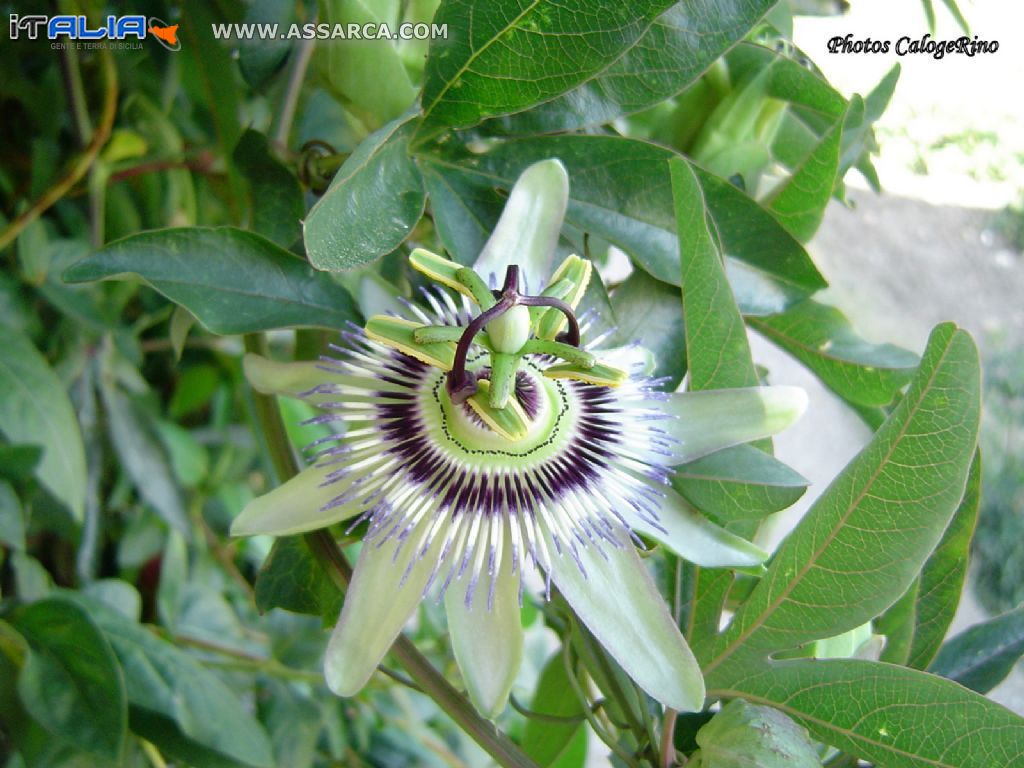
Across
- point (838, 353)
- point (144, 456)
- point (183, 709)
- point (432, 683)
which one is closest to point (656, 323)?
point (838, 353)

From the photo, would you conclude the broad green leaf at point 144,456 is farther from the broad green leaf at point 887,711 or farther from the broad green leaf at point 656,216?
the broad green leaf at point 887,711

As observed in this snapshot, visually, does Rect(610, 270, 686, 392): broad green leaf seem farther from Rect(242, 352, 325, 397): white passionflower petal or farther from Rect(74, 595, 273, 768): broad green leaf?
Rect(74, 595, 273, 768): broad green leaf

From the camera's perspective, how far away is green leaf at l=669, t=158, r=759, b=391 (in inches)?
22.8

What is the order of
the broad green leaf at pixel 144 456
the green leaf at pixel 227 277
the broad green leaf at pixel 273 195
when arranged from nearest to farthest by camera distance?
the green leaf at pixel 227 277 < the broad green leaf at pixel 273 195 < the broad green leaf at pixel 144 456

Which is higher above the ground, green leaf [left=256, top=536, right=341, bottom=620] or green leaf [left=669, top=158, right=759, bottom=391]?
green leaf [left=669, top=158, right=759, bottom=391]

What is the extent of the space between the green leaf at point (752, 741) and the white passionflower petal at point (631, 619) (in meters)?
0.02

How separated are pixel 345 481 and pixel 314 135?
44 centimetres

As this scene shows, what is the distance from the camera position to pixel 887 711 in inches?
23.1

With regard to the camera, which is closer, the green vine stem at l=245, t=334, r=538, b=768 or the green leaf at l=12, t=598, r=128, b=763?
the green vine stem at l=245, t=334, r=538, b=768

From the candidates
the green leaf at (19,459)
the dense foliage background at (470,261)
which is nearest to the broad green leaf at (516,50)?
the dense foliage background at (470,261)

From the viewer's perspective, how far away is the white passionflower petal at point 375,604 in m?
0.61

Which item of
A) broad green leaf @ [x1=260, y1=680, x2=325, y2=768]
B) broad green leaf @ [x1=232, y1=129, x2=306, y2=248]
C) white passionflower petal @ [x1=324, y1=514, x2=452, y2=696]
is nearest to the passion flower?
white passionflower petal @ [x1=324, y1=514, x2=452, y2=696]

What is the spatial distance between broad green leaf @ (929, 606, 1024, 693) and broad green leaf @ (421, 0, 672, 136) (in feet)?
1.63

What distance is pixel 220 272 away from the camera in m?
0.68
